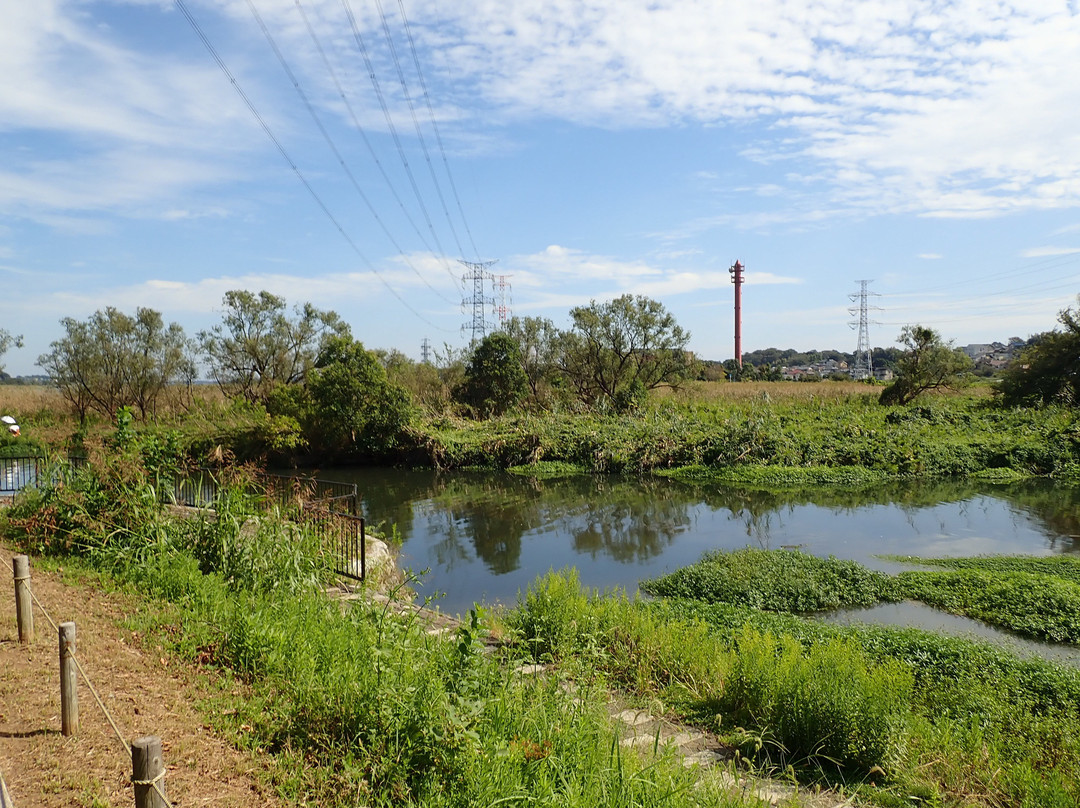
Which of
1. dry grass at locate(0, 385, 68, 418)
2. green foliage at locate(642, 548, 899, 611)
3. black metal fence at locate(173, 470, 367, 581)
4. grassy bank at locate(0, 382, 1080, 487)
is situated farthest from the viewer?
dry grass at locate(0, 385, 68, 418)

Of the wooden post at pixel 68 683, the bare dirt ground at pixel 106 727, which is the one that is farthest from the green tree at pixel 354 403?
the wooden post at pixel 68 683

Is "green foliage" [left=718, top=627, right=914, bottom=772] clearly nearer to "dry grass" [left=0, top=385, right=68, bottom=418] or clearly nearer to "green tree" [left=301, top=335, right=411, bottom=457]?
"green tree" [left=301, top=335, right=411, bottom=457]

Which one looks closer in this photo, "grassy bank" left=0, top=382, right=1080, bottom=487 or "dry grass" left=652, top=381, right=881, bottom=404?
"grassy bank" left=0, top=382, right=1080, bottom=487

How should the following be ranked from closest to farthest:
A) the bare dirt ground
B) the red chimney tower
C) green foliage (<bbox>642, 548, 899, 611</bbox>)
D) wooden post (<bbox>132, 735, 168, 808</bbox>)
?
1. wooden post (<bbox>132, 735, 168, 808</bbox>)
2. the bare dirt ground
3. green foliage (<bbox>642, 548, 899, 611</bbox>)
4. the red chimney tower

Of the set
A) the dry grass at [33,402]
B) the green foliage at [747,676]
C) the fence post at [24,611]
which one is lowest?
the green foliage at [747,676]

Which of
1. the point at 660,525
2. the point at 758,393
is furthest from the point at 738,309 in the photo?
the point at 660,525

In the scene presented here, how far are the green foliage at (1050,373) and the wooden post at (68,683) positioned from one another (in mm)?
32436

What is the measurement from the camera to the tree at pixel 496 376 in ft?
105

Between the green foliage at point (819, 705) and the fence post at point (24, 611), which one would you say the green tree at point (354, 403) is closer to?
the fence post at point (24, 611)

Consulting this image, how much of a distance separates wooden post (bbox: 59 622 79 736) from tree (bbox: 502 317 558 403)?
106 ft

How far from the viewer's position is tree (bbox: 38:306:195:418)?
30328 mm

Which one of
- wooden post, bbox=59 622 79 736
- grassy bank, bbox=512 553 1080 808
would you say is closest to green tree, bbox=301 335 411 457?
grassy bank, bbox=512 553 1080 808

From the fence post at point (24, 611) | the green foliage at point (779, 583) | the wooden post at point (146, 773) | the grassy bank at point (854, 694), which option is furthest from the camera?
the green foliage at point (779, 583)

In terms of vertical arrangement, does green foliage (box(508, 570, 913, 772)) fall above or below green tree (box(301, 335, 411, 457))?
below
